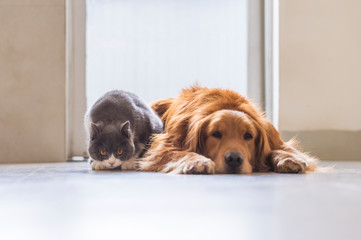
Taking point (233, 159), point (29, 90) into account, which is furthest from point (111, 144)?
point (29, 90)

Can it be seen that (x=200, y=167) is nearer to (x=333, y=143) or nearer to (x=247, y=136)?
(x=247, y=136)

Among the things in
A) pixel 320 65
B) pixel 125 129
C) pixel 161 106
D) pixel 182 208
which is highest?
pixel 320 65

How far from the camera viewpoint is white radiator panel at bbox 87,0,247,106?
11.7 ft

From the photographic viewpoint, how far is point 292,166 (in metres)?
2.21

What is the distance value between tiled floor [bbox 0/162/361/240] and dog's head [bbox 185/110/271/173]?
27cm

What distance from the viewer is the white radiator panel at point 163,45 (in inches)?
141

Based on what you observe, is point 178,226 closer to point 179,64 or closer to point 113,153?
point 113,153

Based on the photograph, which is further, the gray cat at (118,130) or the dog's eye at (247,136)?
the gray cat at (118,130)

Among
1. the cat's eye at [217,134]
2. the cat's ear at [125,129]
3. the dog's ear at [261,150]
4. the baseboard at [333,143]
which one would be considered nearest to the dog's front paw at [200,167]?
the cat's eye at [217,134]

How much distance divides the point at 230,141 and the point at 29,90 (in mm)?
1763

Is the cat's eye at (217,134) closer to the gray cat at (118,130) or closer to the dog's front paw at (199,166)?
the dog's front paw at (199,166)

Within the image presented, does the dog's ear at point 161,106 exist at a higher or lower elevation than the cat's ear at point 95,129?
higher

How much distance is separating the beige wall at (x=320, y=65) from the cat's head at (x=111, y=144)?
4.50 ft

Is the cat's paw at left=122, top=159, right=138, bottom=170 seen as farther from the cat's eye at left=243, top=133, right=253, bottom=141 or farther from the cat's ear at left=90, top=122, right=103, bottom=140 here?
the cat's eye at left=243, top=133, right=253, bottom=141
